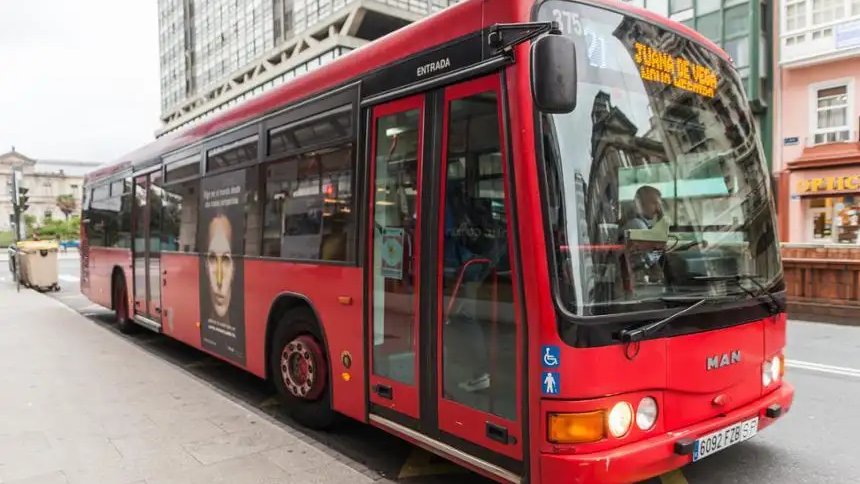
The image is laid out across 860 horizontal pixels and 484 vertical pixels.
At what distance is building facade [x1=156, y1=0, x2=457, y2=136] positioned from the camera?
42.2m

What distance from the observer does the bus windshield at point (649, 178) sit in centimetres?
312

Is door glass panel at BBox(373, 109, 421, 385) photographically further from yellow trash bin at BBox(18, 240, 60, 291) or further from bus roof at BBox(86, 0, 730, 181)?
yellow trash bin at BBox(18, 240, 60, 291)

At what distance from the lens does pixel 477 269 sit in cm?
346

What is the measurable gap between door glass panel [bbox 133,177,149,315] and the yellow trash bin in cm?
1178

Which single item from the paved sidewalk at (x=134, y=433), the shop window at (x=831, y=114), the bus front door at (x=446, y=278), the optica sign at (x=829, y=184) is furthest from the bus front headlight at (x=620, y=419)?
the shop window at (x=831, y=114)

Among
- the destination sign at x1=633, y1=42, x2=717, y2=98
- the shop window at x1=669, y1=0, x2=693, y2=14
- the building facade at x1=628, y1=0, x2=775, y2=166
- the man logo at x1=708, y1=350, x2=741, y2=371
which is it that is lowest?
the man logo at x1=708, y1=350, x2=741, y2=371

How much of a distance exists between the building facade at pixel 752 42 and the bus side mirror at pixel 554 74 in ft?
71.8

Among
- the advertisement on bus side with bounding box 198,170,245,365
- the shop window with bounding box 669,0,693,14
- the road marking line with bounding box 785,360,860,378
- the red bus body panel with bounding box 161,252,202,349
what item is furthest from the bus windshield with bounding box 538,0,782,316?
the shop window with bounding box 669,0,693,14

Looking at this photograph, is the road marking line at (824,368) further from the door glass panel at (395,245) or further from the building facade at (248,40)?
the building facade at (248,40)

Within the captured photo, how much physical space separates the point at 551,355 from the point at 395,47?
2.34 metres

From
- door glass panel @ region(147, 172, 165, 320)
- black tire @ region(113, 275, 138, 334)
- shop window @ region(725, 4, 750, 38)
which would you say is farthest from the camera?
shop window @ region(725, 4, 750, 38)

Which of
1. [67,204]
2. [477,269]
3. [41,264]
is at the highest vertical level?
[67,204]

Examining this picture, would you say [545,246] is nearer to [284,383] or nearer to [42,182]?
[284,383]

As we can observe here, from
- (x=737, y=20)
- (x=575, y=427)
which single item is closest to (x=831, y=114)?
(x=737, y=20)
